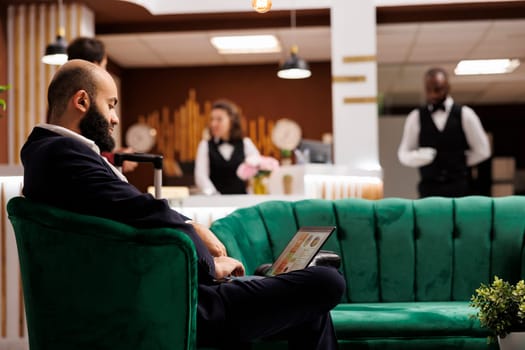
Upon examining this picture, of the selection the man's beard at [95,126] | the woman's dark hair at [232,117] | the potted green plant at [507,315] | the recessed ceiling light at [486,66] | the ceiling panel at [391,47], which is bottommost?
the potted green plant at [507,315]

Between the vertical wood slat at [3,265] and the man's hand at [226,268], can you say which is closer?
the man's hand at [226,268]

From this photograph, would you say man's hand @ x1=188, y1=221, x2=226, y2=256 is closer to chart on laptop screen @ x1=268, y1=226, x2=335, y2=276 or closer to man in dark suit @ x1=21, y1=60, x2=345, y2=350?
man in dark suit @ x1=21, y1=60, x2=345, y2=350

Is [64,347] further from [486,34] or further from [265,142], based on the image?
[265,142]

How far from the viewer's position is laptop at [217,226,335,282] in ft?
8.26

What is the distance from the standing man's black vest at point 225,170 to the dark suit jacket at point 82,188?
165 inches

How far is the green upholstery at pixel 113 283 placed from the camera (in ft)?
6.99

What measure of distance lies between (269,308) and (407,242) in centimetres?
134

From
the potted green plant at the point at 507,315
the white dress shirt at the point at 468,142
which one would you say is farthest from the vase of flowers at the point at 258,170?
the potted green plant at the point at 507,315

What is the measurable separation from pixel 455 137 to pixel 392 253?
246 cm

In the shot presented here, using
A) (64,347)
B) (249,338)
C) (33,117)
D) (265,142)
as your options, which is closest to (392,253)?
(249,338)

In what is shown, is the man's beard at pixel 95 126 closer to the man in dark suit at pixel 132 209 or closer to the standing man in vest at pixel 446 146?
the man in dark suit at pixel 132 209

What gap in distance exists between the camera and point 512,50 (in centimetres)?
991

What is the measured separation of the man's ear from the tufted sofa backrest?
3.83ft

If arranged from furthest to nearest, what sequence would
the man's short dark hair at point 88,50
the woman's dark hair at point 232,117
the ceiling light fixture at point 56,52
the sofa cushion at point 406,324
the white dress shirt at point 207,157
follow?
the white dress shirt at point 207,157 → the ceiling light fixture at point 56,52 → the woman's dark hair at point 232,117 → the man's short dark hair at point 88,50 → the sofa cushion at point 406,324
